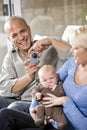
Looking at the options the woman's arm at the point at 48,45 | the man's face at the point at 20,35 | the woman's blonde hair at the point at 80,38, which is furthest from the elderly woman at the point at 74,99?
the man's face at the point at 20,35

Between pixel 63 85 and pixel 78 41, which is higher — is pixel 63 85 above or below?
below

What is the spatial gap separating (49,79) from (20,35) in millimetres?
587

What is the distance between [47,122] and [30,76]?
0.48m

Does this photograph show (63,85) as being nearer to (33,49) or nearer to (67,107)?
(67,107)

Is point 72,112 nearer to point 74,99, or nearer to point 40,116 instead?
point 74,99

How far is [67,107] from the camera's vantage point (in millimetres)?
1669

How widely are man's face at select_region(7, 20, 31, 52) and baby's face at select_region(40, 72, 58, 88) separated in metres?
0.49

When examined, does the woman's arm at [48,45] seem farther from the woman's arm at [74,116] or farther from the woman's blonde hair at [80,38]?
the woman's arm at [74,116]

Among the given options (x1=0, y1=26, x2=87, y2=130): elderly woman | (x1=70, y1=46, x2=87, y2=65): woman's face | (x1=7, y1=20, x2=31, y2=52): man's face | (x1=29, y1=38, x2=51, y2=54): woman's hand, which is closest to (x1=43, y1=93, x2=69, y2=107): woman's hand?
(x1=0, y1=26, x2=87, y2=130): elderly woman

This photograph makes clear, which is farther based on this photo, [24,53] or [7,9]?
[7,9]

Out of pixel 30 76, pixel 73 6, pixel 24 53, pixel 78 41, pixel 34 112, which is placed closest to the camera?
pixel 78 41

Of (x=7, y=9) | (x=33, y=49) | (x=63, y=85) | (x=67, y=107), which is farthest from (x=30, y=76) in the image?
(x=7, y=9)

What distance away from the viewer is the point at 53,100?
174 centimetres

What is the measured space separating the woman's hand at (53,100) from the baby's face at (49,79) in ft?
0.20
